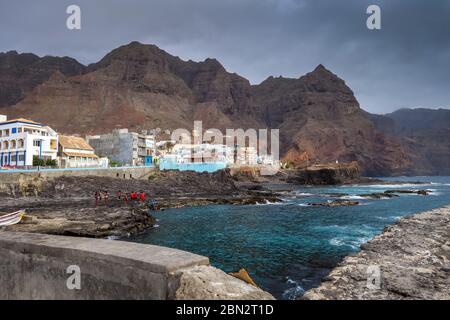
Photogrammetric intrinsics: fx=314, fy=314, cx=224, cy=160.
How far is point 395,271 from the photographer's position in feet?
42.5

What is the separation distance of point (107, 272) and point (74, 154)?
79710mm

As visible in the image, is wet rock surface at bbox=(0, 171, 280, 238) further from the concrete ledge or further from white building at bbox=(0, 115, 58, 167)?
the concrete ledge

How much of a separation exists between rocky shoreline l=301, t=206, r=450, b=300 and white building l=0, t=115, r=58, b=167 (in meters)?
67.5

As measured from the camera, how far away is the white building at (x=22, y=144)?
64.6 m

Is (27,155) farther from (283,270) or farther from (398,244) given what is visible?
(398,244)

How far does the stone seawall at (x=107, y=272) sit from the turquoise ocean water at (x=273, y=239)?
10500 mm

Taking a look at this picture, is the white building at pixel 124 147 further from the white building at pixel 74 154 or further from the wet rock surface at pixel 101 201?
the wet rock surface at pixel 101 201

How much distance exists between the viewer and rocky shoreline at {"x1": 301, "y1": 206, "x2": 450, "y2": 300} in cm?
1053

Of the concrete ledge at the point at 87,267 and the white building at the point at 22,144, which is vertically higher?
the white building at the point at 22,144

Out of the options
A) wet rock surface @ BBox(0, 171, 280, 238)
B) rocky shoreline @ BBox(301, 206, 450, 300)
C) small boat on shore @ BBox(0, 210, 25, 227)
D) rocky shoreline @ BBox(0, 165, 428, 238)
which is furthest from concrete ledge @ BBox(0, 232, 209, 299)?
small boat on shore @ BBox(0, 210, 25, 227)

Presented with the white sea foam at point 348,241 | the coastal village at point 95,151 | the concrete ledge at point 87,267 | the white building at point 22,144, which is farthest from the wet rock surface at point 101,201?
the concrete ledge at point 87,267

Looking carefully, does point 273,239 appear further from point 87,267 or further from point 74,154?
point 74,154
